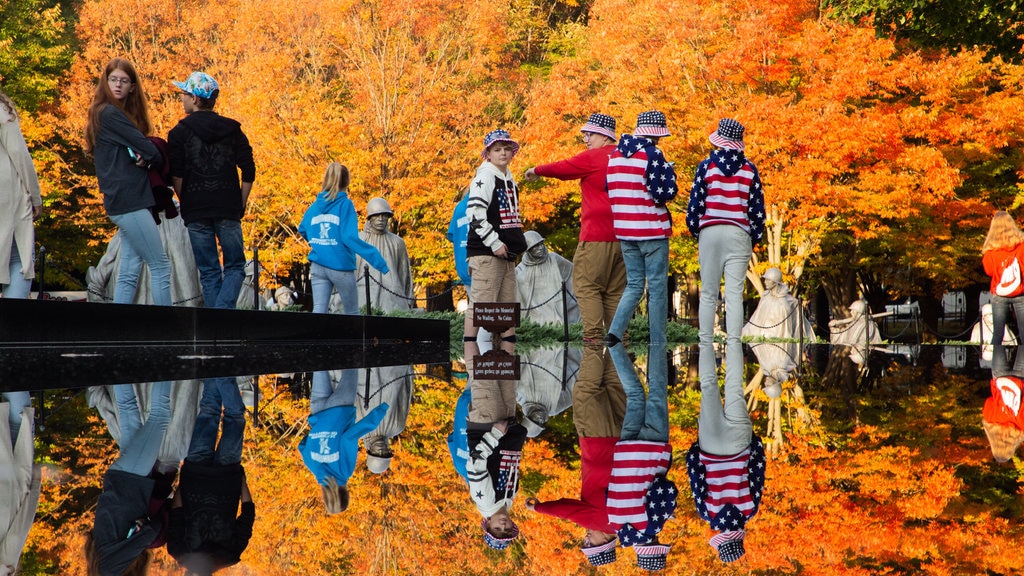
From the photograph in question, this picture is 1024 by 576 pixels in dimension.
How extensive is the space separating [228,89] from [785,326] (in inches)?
709

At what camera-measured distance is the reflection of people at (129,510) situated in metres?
2.25

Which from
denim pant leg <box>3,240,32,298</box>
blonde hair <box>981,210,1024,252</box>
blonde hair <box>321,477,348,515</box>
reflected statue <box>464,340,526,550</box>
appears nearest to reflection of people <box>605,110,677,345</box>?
reflected statue <box>464,340,526,550</box>

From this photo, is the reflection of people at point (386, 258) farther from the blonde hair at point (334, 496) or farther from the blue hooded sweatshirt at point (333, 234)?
the blonde hair at point (334, 496)

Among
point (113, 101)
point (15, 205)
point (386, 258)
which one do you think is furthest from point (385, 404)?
point (386, 258)

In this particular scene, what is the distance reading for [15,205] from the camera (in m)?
9.27

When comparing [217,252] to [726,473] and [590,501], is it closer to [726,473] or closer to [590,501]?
[726,473]

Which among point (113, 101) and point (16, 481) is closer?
point (16, 481)

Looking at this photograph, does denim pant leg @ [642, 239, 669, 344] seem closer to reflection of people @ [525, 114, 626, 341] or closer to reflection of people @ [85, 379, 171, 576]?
reflection of people @ [525, 114, 626, 341]

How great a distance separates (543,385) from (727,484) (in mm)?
4149

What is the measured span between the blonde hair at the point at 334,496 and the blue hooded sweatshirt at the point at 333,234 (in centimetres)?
847

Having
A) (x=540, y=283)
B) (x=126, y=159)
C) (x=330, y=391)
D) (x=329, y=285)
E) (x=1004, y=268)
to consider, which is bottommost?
(x=330, y=391)

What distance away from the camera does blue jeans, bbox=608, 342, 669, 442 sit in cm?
462

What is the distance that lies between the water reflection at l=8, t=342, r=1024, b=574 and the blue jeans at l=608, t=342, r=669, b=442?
0.20 feet

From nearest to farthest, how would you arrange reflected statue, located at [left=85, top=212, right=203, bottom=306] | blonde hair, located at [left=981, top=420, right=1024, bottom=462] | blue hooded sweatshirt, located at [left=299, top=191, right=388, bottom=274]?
blonde hair, located at [left=981, top=420, right=1024, bottom=462], blue hooded sweatshirt, located at [left=299, top=191, right=388, bottom=274], reflected statue, located at [left=85, top=212, right=203, bottom=306]
